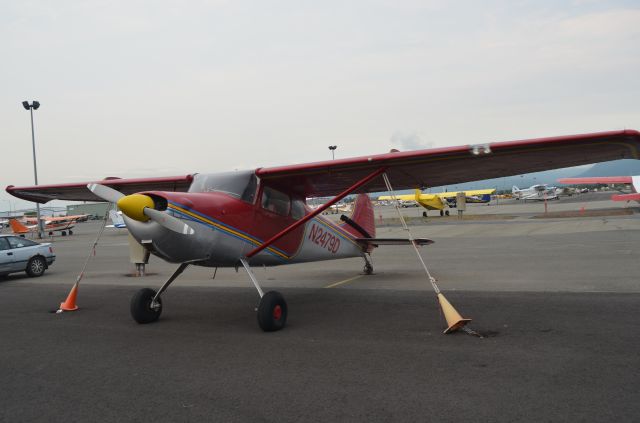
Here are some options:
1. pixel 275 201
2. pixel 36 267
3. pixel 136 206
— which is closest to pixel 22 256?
pixel 36 267

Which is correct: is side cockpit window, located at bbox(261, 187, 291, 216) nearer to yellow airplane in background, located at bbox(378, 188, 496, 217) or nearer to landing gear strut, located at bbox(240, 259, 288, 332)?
landing gear strut, located at bbox(240, 259, 288, 332)

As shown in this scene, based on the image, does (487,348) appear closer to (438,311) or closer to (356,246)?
(438,311)

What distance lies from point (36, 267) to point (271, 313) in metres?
13.1

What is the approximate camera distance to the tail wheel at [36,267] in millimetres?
16812

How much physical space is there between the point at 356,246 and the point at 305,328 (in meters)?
5.29

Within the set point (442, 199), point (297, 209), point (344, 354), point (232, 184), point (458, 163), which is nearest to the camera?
point (344, 354)

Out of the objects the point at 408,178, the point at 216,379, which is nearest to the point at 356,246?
the point at 408,178

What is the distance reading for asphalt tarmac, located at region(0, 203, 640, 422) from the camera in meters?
4.39

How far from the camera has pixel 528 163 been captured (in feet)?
27.0

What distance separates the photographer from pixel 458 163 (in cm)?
829

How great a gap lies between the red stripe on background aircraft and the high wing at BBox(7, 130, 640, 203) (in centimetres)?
1

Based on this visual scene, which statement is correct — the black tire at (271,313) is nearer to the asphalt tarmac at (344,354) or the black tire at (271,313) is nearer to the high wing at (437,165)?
the asphalt tarmac at (344,354)

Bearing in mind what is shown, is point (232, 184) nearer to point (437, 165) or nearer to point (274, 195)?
point (274, 195)

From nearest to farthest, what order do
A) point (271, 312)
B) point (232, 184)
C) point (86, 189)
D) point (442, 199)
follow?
point (271, 312) < point (232, 184) < point (86, 189) < point (442, 199)
